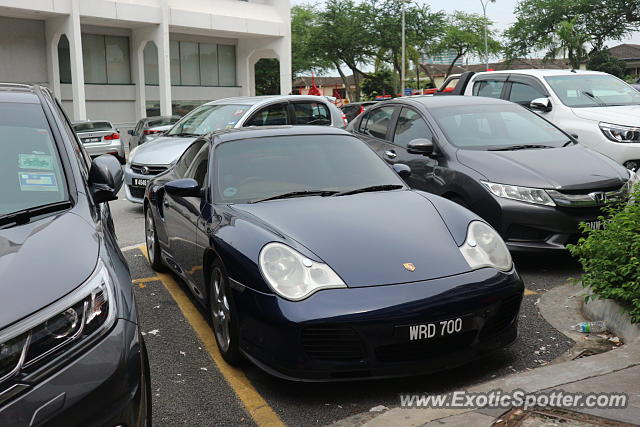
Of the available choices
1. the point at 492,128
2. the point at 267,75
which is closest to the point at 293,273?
the point at 492,128

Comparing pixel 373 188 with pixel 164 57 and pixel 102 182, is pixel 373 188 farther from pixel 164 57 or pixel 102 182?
pixel 164 57

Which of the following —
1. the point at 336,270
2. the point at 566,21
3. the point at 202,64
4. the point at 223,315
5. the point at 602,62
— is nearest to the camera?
the point at 336,270

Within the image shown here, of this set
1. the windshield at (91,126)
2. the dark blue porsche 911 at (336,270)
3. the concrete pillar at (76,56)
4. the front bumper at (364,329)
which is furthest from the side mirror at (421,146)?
the concrete pillar at (76,56)

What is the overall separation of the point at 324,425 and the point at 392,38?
51.0 m

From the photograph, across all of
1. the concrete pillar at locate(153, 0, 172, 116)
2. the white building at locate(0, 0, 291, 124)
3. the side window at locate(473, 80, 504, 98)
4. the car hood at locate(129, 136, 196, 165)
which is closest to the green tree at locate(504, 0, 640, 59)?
the white building at locate(0, 0, 291, 124)

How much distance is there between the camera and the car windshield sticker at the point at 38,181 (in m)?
3.37

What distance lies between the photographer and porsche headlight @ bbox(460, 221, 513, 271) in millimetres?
4219

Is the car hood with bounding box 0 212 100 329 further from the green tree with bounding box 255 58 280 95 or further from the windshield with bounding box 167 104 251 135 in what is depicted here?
the green tree with bounding box 255 58 280 95

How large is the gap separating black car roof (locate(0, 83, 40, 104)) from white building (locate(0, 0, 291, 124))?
→ 25.0 meters

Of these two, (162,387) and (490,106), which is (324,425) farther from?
(490,106)

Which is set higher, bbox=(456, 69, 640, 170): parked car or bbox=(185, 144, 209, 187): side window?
bbox=(456, 69, 640, 170): parked car

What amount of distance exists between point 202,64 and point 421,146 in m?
32.9

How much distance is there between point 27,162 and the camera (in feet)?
11.5

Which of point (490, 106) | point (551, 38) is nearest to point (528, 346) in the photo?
point (490, 106)
